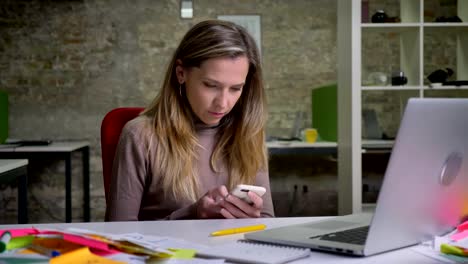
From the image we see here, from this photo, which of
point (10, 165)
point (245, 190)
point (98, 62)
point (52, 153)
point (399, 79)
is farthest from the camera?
point (98, 62)

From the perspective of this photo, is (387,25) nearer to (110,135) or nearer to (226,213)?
(110,135)

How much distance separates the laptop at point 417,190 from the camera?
95cm

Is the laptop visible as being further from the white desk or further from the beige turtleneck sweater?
the beige turtleneck sweater

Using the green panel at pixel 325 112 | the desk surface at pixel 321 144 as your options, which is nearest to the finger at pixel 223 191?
the desk surface at pixel 321 144

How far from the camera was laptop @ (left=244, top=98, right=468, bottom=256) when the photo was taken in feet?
3.11

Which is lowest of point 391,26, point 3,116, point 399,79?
point 3,116

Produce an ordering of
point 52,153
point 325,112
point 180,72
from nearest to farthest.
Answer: point 180,72
point 52,153
point 325,112

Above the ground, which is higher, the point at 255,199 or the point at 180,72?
the point at 180,72

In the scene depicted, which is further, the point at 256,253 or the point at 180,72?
the point at 180,72

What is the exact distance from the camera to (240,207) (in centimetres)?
146

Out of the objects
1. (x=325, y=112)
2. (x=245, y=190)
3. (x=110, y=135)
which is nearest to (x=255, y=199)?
(x=245, y=190)

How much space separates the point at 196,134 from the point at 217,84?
0.22 meters

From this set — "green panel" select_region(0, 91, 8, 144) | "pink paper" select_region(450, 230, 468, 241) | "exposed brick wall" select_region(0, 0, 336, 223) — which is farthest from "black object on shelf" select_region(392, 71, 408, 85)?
"green panel" select_region(0, 91, 8, 144)

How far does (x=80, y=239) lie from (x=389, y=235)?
1.71 ft
